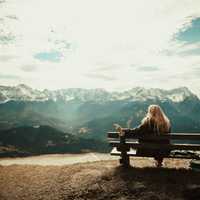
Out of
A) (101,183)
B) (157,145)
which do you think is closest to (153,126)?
(157,145)

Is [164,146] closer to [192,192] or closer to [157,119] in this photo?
[157,119]

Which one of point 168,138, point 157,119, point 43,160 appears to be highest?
point 157,119

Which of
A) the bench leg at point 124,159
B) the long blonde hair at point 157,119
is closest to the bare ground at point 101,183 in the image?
the bench leg at point 124,159

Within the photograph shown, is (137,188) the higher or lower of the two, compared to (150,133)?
lower

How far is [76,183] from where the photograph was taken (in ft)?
39.4

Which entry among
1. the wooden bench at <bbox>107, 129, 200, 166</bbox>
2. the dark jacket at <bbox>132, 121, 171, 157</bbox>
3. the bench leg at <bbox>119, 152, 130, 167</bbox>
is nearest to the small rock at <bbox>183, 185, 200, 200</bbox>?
the wooden bench at <bbox>107, 129, 200, 166</bbox>

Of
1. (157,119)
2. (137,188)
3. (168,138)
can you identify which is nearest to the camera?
(137,188)

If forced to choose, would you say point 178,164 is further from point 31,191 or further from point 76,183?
point 31,191

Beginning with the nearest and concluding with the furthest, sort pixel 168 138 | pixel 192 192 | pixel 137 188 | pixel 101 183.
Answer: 1. pixel 192 192
2. pixel 137 188
3. pixel 101 183
4. pixel 168 138

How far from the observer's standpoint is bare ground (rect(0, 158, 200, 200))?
1047cm

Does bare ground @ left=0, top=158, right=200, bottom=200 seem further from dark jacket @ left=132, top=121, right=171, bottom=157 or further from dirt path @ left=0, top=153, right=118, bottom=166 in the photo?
dirt path @ left=0, top=153, right=118, bottom=166

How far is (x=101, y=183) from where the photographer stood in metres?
11.5

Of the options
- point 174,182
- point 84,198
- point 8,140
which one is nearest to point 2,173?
point 84,198

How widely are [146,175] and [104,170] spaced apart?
1876mm
